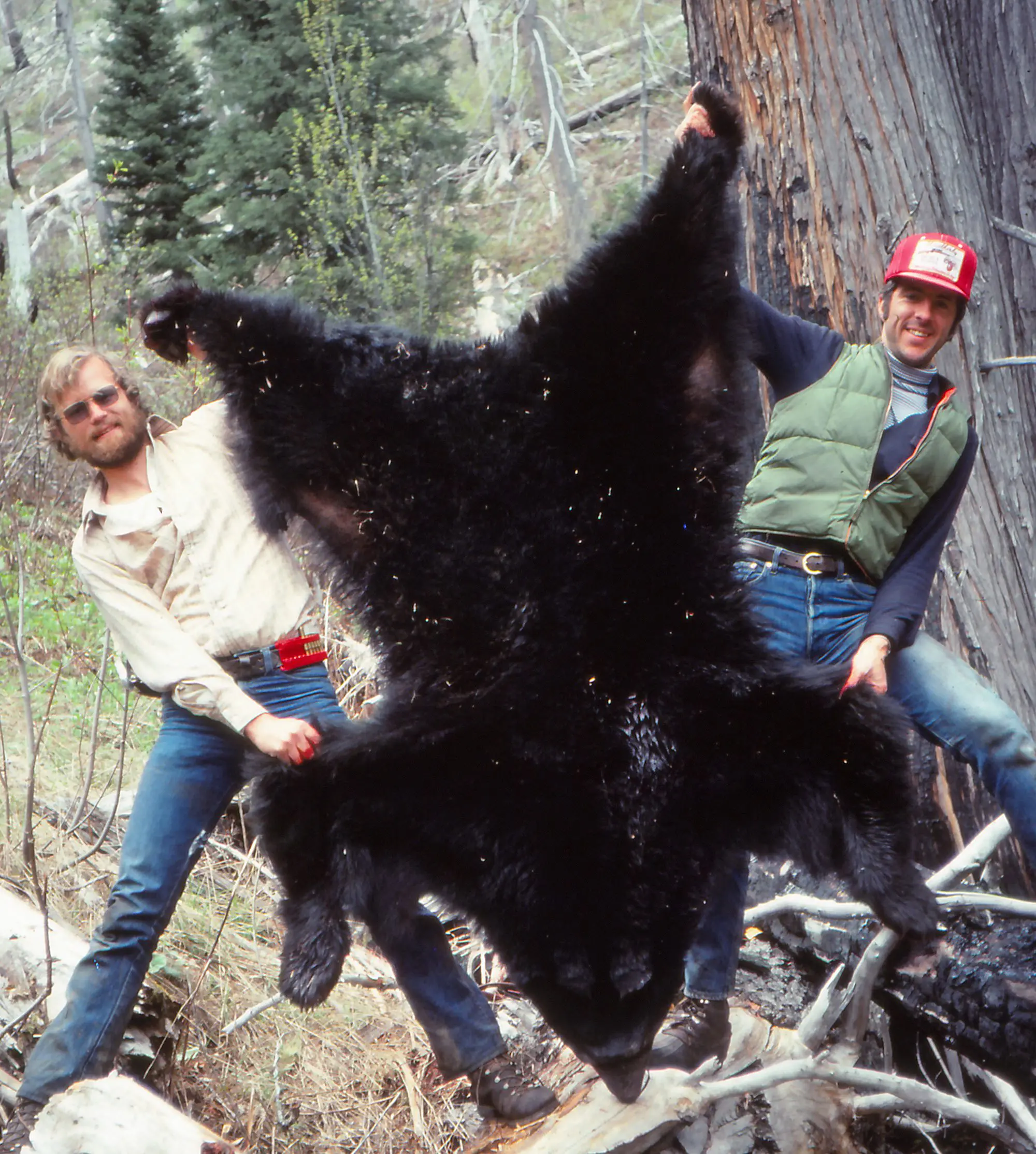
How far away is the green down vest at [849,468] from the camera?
2881 millimetres

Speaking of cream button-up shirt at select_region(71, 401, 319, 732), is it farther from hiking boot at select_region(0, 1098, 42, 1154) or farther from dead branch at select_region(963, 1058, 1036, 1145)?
dead branch at select_region(963, 1058, 1036, 1145)

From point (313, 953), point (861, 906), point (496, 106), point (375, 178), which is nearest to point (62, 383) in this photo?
point (313, 953)

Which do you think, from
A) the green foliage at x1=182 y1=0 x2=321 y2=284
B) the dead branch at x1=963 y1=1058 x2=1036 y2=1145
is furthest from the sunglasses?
the green foliage at x1=182 y1=0 x2=321 y2=284

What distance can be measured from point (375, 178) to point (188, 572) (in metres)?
11.1

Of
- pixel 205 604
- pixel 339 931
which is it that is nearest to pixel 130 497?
pixel 205 604

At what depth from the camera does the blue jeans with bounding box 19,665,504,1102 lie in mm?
2898

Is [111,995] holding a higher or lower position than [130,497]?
lower

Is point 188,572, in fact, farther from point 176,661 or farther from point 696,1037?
point 696,1037

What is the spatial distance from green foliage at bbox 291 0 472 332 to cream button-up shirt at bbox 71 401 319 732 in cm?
885

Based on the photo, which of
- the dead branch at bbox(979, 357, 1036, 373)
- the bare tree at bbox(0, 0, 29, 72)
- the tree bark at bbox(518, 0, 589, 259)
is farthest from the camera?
the bare tree at bbox(0, 0, 29, 72)

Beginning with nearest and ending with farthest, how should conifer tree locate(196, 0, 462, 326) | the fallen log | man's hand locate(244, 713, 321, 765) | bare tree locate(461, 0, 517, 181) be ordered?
man's hand locate(244, 713, 321, 765) → the fallen log → conifer tree locate(196, 0, 462, 326) → bare tree locate(461, 0, 517, 181)

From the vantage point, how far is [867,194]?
3.69 metres

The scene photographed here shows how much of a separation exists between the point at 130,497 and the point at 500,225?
19926mm

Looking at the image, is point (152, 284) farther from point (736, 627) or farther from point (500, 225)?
point (736, 627)
